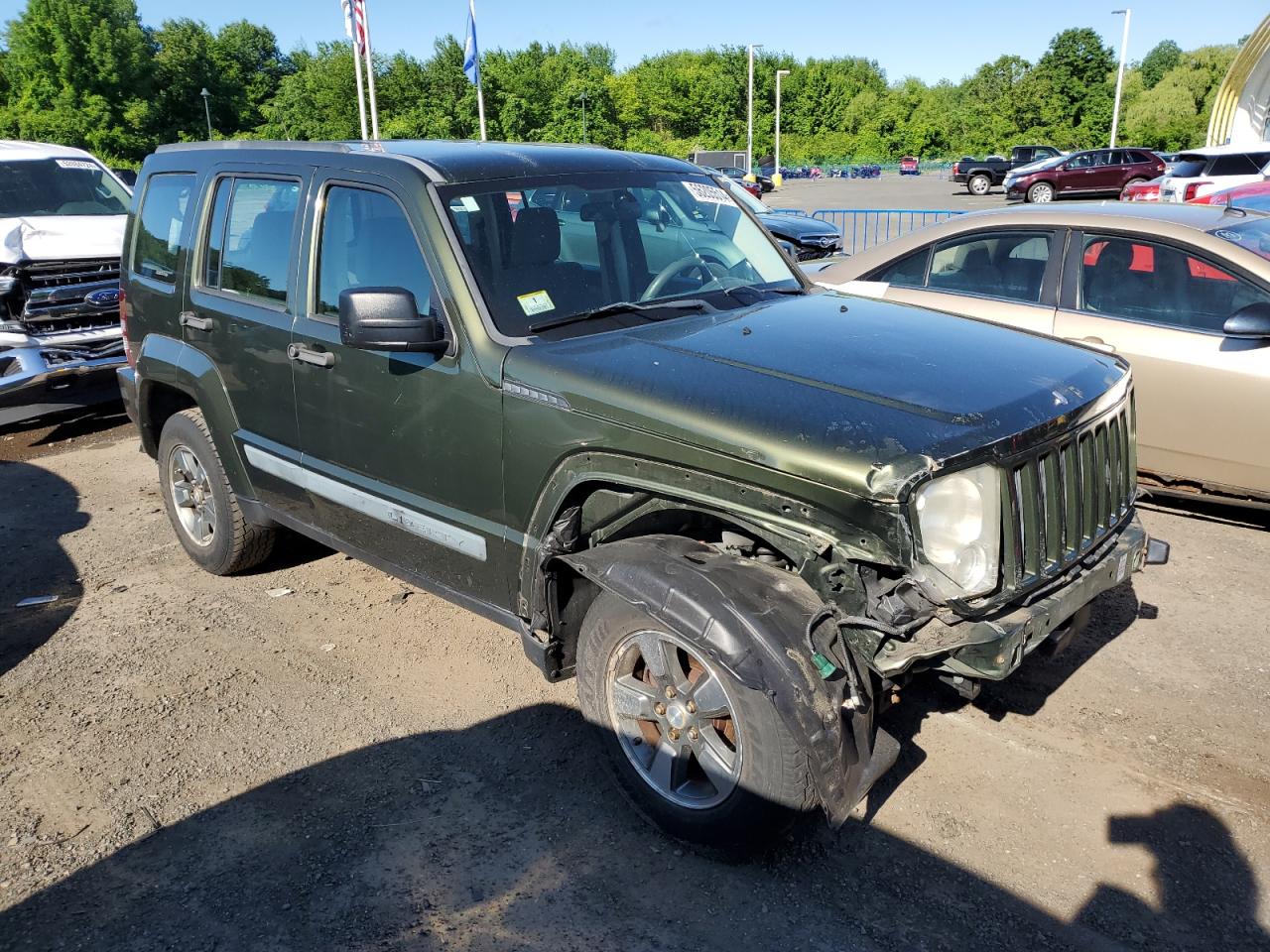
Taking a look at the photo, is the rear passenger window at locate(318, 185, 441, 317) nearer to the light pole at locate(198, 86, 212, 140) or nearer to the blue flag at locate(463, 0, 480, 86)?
the blue flag at locate(463, 0, 480, 86)

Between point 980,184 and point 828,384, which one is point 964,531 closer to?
point 828,384

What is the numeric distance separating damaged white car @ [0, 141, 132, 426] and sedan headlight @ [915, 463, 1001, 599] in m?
6.87

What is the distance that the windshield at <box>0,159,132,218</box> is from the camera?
9.04 m

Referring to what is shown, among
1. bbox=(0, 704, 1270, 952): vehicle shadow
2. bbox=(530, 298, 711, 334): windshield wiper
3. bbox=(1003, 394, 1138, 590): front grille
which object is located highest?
bbox=(530, 298, 711, 334): windshield wiper

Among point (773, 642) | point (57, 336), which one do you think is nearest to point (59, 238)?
point (57, 336)

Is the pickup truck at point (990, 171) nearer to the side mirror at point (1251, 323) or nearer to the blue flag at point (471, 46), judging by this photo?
the blue flag at point (471, 46)

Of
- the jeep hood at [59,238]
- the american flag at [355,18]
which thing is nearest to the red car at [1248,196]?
the jeep hood at [59,238]

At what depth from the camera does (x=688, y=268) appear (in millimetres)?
4047

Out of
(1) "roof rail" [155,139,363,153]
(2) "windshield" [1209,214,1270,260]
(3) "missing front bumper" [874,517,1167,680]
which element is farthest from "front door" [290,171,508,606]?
(2) "windshield" [1209,214,1270,260]

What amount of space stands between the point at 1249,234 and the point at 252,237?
5191 millimetres

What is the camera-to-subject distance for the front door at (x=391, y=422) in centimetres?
348

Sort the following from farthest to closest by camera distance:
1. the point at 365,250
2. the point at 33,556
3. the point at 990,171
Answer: the point at 990,171 → the point at 33,556 → the point at 365,250

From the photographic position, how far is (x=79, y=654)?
14.9 feet

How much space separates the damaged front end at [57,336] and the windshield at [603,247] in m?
5.57
